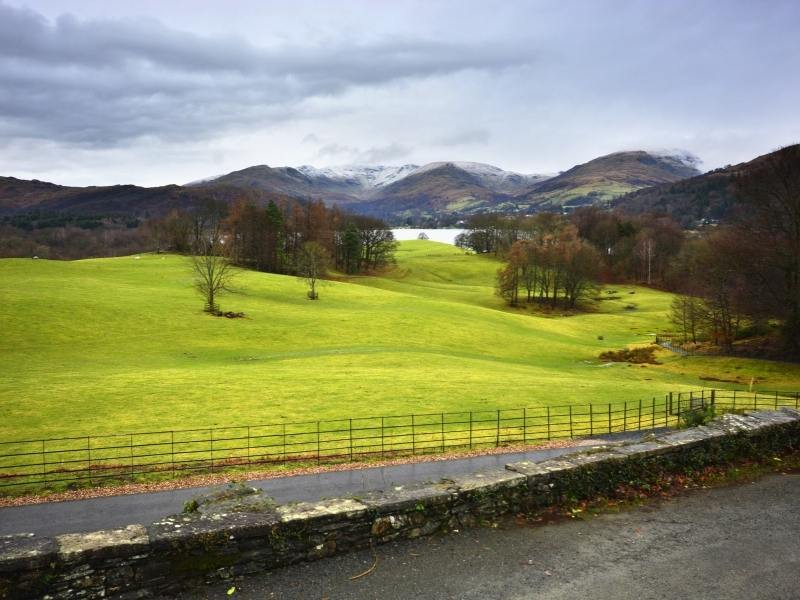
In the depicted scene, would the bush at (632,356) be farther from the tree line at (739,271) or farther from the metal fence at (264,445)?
the metal fence at (264,445)

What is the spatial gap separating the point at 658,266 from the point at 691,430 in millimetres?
137797

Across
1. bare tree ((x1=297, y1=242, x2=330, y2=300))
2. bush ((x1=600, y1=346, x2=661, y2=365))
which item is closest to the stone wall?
bush ((x1=600, y1=346, x2=661, y2=365))

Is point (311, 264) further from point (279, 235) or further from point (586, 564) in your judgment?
point (586, 564)

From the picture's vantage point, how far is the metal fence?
22.8m

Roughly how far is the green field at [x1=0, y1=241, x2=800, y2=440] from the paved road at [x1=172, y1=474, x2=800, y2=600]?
21254mm

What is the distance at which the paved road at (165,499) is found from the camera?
17.8 m

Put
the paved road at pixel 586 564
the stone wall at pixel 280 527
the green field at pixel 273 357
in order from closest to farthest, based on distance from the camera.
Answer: the stone wall at pixel 280 527
the paved road at pixel 586 564
the green field at pixel 273 357

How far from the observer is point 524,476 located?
→ 11633 mm

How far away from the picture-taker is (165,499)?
19.8 metres

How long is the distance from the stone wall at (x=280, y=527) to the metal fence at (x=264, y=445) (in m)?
12.8

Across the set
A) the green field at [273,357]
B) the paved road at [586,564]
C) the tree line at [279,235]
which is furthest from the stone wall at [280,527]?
the tree line at [279,235]

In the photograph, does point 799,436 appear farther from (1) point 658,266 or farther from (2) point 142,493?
(1) point 658,266

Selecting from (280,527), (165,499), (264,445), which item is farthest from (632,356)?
(280,527)

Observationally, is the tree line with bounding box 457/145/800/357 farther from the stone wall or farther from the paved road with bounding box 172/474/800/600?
the paved road with bounding box 172/474/800/600
